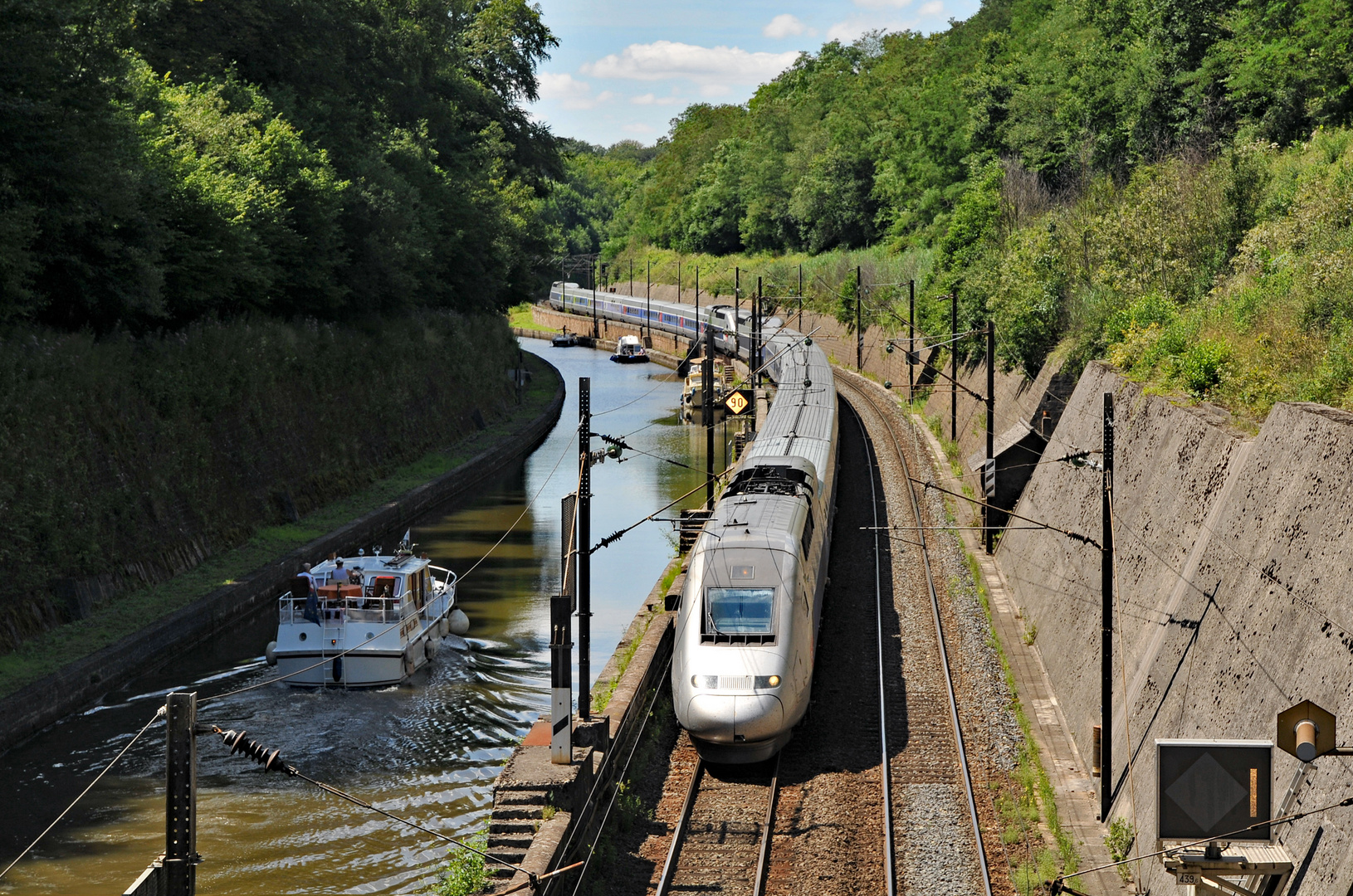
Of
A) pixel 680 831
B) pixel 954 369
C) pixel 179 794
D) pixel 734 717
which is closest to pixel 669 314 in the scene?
pixel 954 369

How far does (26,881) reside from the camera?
16.1m

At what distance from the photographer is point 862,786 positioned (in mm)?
16797

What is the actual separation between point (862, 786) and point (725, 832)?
2.29 metres

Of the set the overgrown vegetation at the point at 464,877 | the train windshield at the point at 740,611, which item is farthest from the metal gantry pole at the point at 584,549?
the overgrown vegetation at the point at 464,877

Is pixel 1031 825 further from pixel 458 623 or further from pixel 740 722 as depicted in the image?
pixel 458 623

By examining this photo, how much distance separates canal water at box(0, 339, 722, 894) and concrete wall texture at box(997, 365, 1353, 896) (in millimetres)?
8573

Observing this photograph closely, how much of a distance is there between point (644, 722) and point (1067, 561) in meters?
8.62

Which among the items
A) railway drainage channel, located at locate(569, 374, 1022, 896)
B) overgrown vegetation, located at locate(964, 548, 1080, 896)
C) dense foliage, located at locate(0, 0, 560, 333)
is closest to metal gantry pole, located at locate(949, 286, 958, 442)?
railway drainage channel, located at locate(569, 374, 1022, 896)

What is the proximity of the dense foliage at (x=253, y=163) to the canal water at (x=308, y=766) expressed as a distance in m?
9.64

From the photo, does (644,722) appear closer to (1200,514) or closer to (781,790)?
(781,790)

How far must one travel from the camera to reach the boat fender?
89.1 feet

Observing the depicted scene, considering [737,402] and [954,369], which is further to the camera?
[954,369]

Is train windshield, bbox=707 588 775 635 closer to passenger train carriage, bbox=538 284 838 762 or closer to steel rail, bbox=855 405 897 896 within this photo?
passenger train carriage, bbox=538 284 838 762

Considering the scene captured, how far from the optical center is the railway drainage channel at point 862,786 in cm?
1431
